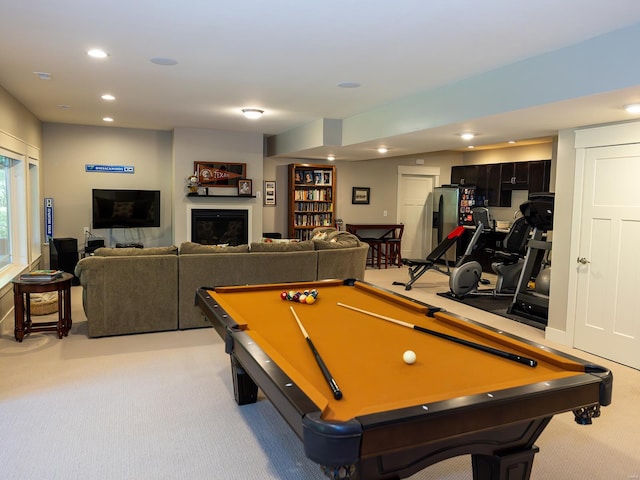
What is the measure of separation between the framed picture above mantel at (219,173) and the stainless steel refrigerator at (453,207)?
13.9 feet

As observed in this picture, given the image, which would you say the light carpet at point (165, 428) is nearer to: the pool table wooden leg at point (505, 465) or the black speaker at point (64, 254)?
the pool table wooden leg at point (505, 465)

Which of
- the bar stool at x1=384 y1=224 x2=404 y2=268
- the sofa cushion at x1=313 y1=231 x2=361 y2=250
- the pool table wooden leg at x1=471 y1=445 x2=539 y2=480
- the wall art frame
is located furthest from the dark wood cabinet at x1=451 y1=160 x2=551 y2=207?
the pool table wooden leg at x1=471 y1=445 x2=539 y2=480

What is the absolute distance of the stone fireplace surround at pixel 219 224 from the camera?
8352 millimetres

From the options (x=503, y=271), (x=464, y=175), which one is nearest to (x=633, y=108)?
(x=503, y=271)

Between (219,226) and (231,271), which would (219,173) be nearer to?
(219,226)

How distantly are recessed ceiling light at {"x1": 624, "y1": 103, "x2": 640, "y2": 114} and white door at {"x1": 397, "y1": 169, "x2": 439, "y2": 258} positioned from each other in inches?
265

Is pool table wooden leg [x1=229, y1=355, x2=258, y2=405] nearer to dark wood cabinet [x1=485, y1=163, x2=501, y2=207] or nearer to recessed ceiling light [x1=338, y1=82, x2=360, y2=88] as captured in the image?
recessed ceiling light [x1=338, y1=82, x2=360, y2=88]

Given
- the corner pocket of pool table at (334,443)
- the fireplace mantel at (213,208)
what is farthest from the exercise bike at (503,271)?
the corner pocket of pool table at (334,443)

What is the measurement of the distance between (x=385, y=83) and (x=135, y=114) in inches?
152

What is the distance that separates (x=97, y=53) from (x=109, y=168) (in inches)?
189

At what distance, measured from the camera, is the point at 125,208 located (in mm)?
8203

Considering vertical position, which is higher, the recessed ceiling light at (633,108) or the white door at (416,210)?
the recessed ceiling light at (633,108)

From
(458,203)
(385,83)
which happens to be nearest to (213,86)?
(385,83)

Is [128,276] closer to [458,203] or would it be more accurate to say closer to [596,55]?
[596,55]
